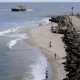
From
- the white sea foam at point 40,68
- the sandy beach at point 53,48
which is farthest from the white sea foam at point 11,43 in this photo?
the white sea foam at point 40,68

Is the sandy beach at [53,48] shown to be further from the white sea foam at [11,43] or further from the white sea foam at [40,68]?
the white sea foam at [11,43]

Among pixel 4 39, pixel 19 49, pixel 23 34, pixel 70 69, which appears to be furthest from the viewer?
pixel 23 34

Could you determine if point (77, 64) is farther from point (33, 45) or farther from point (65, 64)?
point (33, 45)

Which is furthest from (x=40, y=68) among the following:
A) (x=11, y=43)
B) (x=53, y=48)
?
(x=11, y=43)

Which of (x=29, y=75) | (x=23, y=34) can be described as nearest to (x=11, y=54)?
(x=29, y=75)

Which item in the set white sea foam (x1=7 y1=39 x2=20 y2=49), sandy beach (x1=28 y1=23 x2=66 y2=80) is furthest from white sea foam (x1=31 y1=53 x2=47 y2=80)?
white sea foam (x1=7 y1=39 x2=20 y2=49)

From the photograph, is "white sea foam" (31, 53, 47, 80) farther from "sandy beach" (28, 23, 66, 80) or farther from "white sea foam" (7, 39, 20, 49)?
"white sea foam" (7, 39, 20, 49)

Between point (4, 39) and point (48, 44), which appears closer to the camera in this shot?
point (48, 44)
